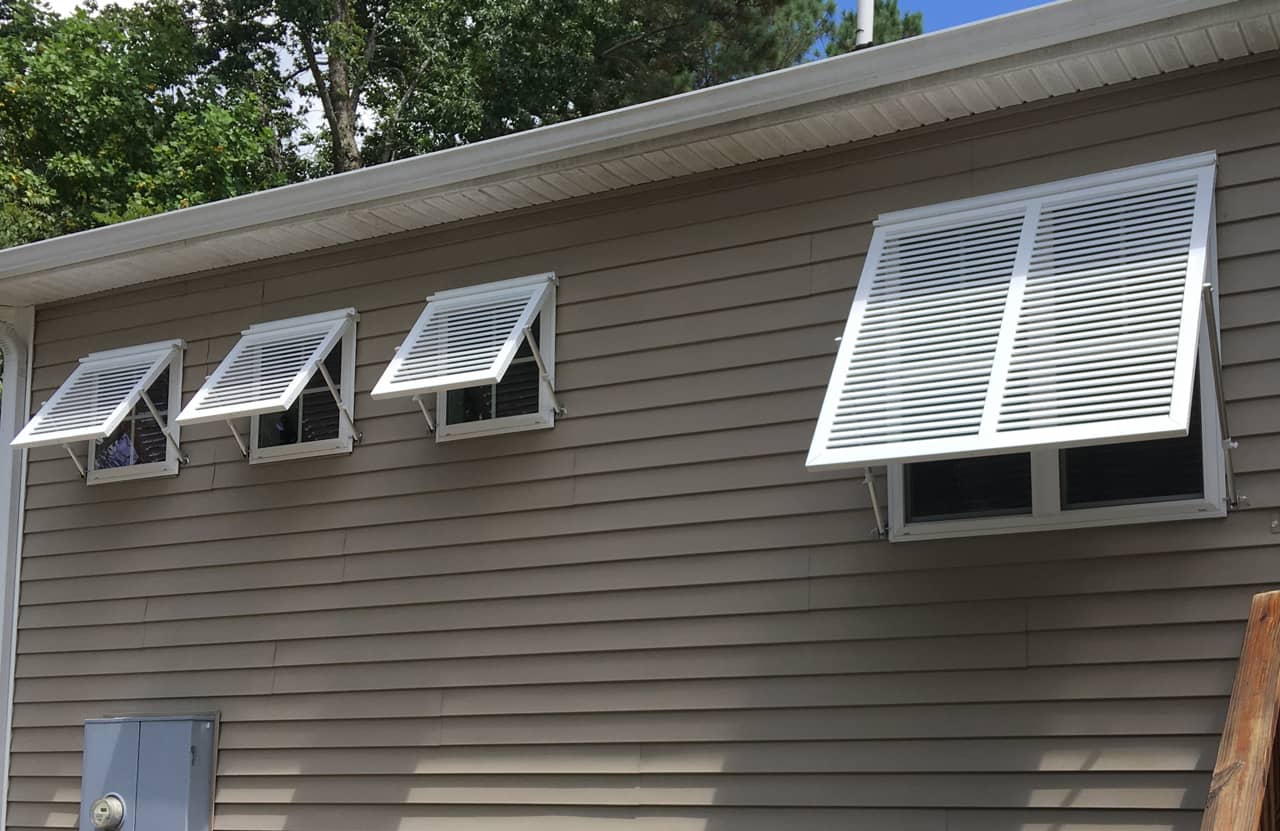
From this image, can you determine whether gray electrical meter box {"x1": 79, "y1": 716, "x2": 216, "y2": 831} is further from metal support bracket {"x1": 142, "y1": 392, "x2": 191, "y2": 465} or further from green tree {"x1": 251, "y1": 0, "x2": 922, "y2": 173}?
→ green tree {"x1": 251, "y1": 0, "x2": 922, "y2": 173}

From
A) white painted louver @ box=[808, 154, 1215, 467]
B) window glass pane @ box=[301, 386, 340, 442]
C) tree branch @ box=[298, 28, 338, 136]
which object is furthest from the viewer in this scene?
tree branch @ box=[298, 28, 338, 136]

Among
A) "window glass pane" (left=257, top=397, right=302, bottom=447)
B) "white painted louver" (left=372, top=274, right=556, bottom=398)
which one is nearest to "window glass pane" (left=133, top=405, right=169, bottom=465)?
"window glass pane" (left=257, top=397, right=302, bottom=447)

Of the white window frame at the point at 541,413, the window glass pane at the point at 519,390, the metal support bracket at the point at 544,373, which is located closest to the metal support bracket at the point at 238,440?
the white window frame at the point at 541,413

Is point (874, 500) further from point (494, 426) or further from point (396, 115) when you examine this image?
point (396, 115)

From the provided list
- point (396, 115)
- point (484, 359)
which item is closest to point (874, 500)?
point (484, 359)

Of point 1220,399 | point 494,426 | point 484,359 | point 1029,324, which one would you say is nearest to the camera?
point 1220,399

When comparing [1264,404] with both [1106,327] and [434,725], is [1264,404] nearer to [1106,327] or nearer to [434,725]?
[1106,327]

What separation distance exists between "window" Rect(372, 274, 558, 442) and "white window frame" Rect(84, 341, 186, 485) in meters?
1.55

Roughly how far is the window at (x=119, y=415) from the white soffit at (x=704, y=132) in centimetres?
45

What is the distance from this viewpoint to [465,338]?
5.83 m

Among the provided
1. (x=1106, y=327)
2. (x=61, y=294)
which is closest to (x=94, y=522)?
(x=61, y=294)

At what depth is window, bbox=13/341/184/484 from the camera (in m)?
6.81

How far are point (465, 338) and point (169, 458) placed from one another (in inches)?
77.4

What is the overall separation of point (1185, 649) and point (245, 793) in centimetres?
412
